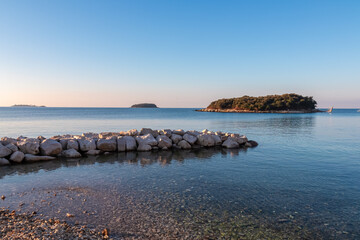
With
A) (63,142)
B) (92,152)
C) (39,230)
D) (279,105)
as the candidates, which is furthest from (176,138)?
(279,105)

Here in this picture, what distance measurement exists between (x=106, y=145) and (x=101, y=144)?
41 centimetres

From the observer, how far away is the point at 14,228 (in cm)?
652

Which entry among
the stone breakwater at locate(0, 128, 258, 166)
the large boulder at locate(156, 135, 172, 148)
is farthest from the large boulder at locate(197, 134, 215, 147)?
the large boulder at locate(156, 135, 172, 148)

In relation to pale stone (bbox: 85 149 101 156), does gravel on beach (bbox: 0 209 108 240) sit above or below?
below

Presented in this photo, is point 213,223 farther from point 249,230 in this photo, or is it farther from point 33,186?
point 33,186

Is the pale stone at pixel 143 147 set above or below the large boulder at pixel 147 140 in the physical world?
below

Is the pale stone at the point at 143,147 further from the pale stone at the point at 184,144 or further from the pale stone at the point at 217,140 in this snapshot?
the pale stone at the point at 217,140

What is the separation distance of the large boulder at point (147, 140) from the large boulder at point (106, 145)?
2.15 m

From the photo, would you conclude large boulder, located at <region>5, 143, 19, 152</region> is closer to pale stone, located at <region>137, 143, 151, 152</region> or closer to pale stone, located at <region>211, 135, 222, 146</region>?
pale stone, located at <region>137, 143, 151, 152</region>

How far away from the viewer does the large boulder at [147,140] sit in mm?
20172

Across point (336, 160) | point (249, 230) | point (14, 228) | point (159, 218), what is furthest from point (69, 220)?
point (336, 160)

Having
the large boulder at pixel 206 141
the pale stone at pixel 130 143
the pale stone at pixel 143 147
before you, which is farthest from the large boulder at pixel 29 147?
the large boulder at pixel 206 141

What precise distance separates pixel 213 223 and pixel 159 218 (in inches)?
69.4

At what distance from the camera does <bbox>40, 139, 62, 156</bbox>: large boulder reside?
16875mm
